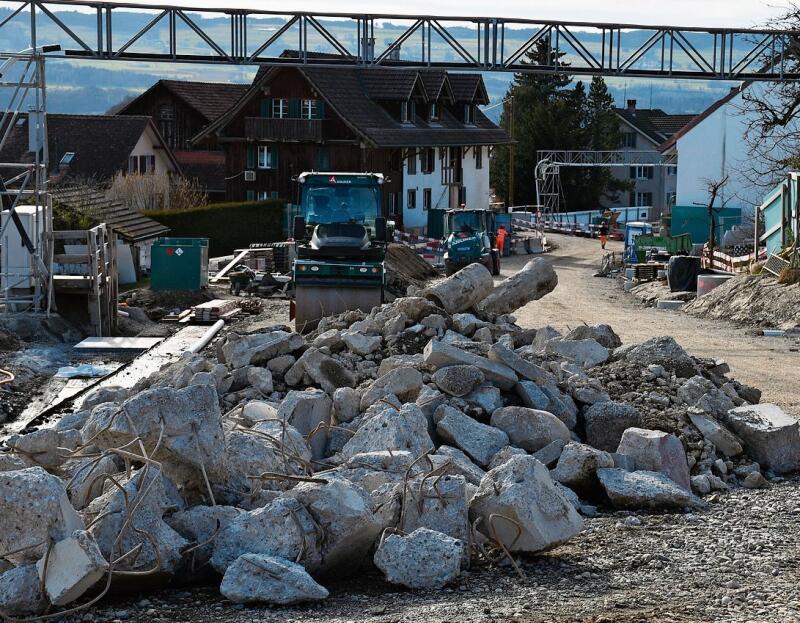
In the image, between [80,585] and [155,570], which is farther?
[155,570]

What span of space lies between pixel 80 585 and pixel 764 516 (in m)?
5.43

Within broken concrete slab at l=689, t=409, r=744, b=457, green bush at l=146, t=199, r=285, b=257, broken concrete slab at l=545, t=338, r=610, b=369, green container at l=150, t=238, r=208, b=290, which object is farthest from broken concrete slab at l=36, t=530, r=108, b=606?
green bush at l=146, t=199, r=285, b=257

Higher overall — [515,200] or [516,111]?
[516,111]

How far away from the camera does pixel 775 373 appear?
17.8 metres

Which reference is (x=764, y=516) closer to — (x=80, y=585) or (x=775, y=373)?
(x=80, y=585)

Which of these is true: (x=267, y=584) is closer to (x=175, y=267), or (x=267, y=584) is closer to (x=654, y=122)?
(x=175, y=267)

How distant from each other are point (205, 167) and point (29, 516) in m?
49.6

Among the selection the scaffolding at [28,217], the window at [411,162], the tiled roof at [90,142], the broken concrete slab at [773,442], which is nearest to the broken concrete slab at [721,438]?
the broken concrete slab at [773,442]

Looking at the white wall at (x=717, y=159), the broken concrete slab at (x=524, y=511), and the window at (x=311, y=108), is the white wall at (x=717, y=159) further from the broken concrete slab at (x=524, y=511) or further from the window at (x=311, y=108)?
the broken concrete slab at (x=524, y=511)

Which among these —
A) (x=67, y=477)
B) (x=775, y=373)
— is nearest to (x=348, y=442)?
(x=67, y=477)

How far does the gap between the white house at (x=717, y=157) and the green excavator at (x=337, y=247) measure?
29.6 m

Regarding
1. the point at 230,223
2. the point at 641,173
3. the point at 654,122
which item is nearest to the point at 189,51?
the point at 230,223

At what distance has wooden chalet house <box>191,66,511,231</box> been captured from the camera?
48.2 meters

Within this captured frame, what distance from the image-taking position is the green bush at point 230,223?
39.7 m
